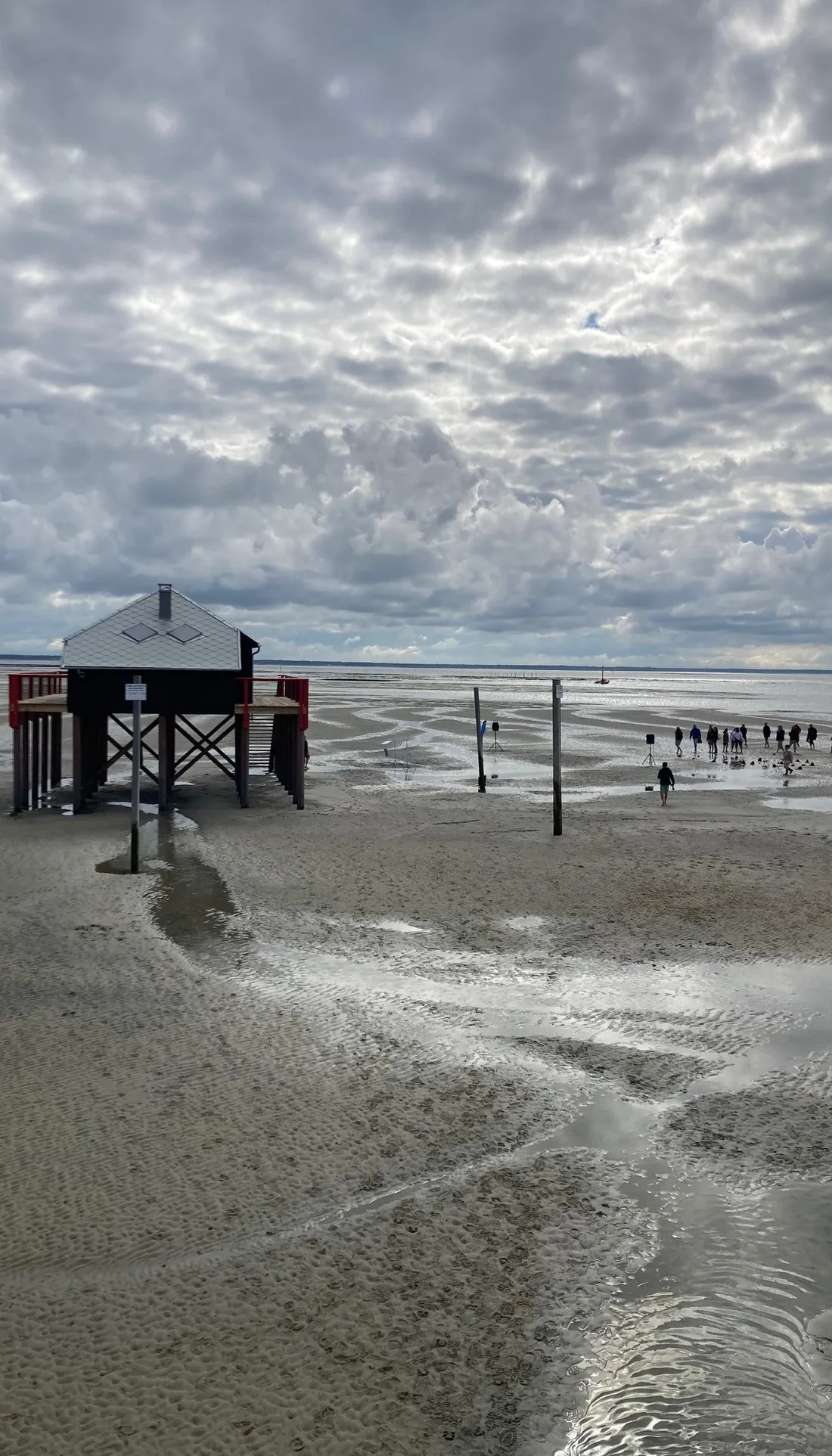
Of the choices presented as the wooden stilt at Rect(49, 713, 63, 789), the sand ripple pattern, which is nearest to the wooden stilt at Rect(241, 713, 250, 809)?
the wooden stilt at Rect(49, 713, 63, 789)

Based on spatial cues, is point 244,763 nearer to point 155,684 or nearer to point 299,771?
point 299,771

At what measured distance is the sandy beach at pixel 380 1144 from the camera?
556 cm

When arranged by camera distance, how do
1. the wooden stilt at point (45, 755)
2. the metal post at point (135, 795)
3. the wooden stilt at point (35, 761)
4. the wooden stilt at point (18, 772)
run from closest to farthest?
the metal post at point (135, 795) → the wooden stilt at point (18, 772) → the wooden stilt at point (35, 761) → the wooden stilt at point (45, 755)

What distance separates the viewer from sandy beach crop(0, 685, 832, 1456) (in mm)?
5559

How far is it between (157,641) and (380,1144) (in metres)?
19.7

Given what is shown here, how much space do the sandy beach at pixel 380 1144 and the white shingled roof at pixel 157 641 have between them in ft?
28.1

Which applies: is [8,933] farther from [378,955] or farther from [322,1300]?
[322,1300]

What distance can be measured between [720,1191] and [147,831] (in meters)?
18.0

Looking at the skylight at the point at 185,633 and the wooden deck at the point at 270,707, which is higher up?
the skylight at the point at 185,633

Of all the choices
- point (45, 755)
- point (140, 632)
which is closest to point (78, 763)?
point (45, 755)

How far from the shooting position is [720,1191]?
25.1 feet

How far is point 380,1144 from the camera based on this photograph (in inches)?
331

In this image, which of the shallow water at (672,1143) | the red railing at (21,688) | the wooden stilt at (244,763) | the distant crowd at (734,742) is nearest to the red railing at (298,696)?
the wooden stilt at (244,763)

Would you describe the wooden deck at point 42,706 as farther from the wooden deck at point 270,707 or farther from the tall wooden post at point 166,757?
the wooden deck at point 270,707
